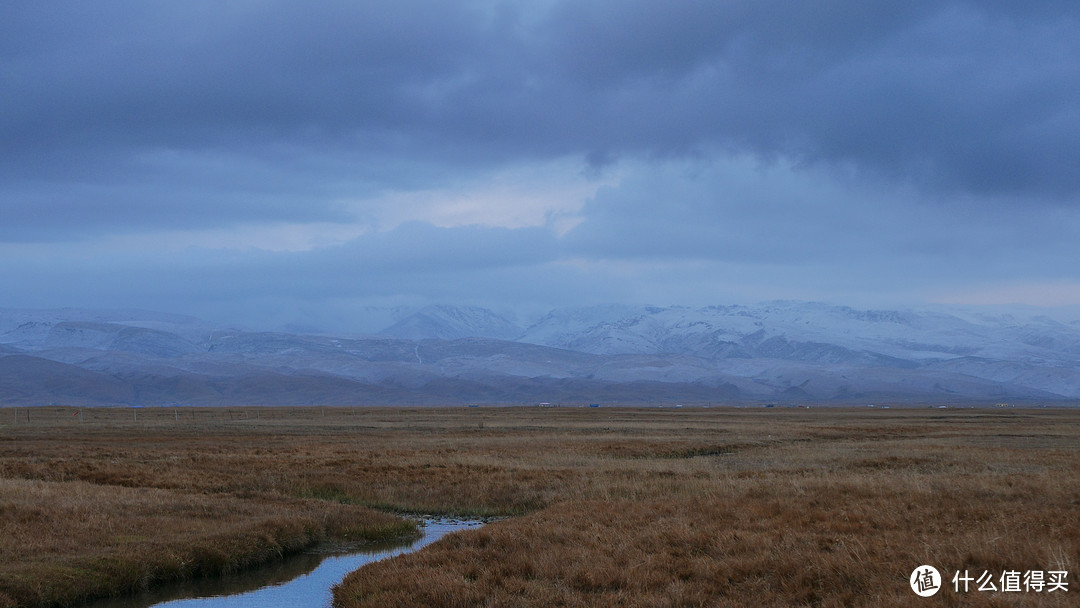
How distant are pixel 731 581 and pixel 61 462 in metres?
32.0

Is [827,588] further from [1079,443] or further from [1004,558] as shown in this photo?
[1079,443]

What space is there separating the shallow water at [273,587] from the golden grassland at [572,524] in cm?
48

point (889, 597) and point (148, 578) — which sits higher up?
point (889, 597)

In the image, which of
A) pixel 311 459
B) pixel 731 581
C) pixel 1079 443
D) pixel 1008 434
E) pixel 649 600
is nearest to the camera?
pixel 649 600

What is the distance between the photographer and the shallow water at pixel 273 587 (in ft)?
58.7

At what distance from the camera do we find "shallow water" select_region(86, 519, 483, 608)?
17.9 metres

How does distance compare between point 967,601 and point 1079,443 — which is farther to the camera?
point 1079,443

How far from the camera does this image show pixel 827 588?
13961mm

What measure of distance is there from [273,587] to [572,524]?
714 cm

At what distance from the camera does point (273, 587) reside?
1936cm

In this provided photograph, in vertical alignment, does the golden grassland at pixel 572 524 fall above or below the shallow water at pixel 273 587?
above

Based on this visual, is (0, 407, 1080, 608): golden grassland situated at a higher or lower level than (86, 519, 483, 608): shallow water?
higher

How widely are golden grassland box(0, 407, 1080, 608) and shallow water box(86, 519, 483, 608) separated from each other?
480 millimetres

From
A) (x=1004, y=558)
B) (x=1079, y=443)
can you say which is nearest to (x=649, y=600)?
(x=1004, y=558)
